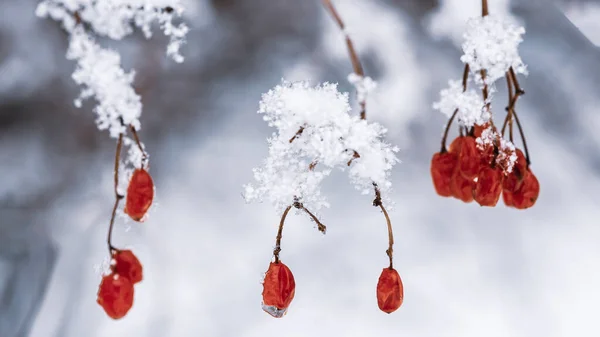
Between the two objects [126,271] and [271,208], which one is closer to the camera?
[126,271]

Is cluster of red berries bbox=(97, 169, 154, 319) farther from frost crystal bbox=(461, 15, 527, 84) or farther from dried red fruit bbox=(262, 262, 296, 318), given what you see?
frost crystal bbox=(461, 15, 527, 84)

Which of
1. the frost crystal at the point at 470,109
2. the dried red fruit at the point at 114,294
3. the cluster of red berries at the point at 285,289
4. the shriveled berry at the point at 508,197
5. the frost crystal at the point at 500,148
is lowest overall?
the dried red fruit at the point at 114,294

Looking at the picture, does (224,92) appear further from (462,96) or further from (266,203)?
(462,96)

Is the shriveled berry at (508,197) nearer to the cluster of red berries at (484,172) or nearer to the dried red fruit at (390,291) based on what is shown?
the cluster of red berries at (484,172)

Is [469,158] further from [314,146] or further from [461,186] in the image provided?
[314,146]

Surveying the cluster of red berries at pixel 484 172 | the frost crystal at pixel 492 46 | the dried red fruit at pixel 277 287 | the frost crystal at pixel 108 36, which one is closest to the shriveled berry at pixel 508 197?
the cluster of red berries at pixel 484 172

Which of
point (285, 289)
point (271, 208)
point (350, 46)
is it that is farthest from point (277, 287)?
point (350, 46)

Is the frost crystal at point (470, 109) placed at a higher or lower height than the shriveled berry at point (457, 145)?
higher

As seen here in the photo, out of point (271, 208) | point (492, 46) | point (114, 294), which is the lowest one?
point (114, 294)
